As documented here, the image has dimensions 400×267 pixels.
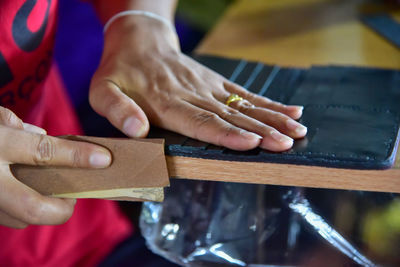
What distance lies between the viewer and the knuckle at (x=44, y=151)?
601mm

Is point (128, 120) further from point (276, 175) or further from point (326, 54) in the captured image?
point (326, 54)

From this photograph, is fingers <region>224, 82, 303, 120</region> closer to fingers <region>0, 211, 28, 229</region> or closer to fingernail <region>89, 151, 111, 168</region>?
fingernail <region>89, 151, 111, 168</region>

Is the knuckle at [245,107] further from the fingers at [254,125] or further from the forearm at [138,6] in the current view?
the forearm at [138,6]

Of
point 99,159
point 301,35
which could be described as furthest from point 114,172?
point 301,35

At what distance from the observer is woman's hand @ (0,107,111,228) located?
0.60m

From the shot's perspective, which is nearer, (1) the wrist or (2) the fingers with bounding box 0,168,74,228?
(2) the fingers with bounding box 0,168,74,228

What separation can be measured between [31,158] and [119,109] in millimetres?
147

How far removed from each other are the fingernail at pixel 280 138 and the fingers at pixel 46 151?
0.21 metres

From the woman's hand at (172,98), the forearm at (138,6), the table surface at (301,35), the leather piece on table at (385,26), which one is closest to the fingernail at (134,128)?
the woman's hand at (172,98)

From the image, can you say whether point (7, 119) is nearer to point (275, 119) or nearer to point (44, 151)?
point (44, 151)

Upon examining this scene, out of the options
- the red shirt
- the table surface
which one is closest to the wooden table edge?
the red shirt

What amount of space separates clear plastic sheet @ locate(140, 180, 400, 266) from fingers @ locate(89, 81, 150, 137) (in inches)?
5.7

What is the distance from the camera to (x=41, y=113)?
975 mm

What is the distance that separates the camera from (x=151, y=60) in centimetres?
→ 80
